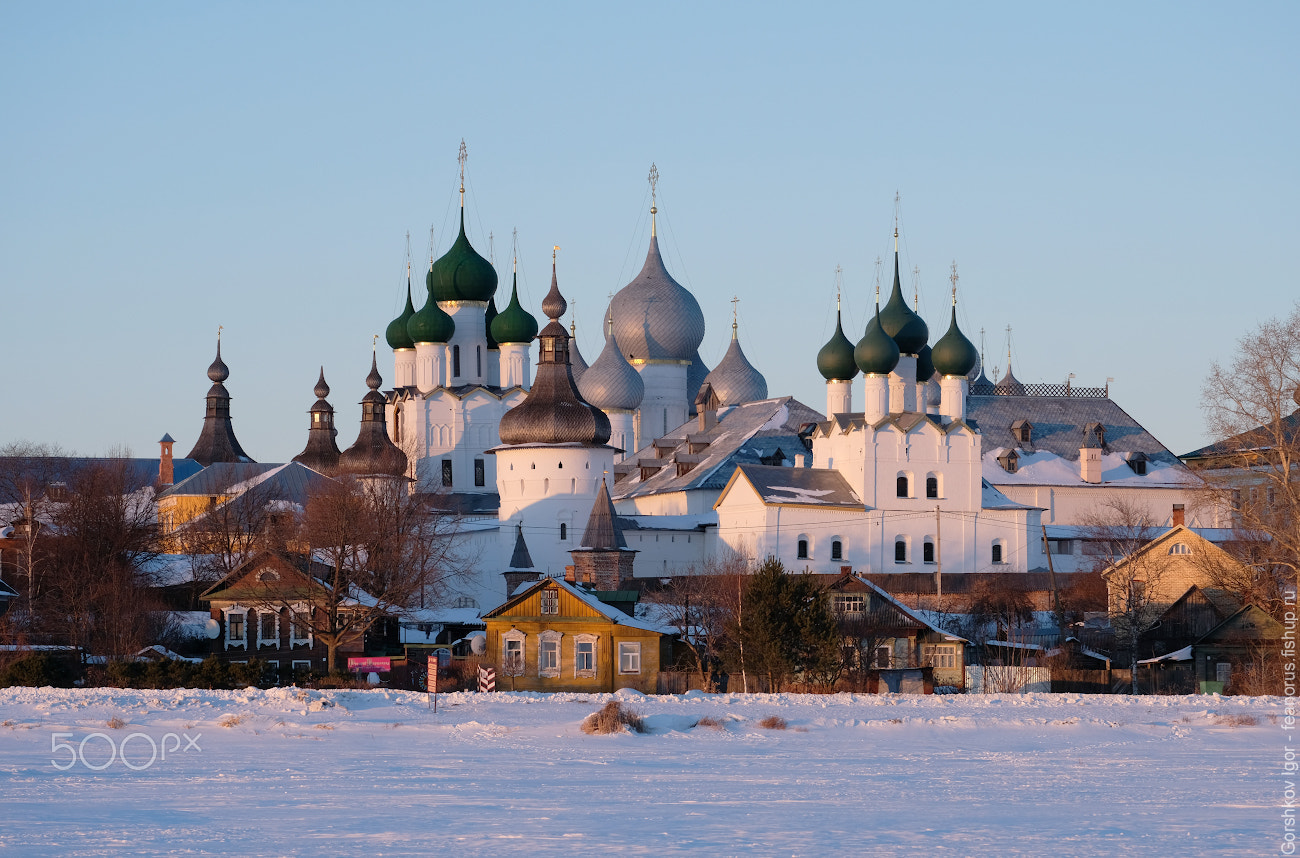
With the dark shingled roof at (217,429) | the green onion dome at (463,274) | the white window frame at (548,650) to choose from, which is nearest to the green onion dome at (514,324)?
the green onion dome at (463,274)

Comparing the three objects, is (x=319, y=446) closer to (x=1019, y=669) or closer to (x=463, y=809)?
(x=1019, y=669)

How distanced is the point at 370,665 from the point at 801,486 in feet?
75.5

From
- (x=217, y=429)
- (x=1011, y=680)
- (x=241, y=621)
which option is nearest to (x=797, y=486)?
(x=1011, y=680)

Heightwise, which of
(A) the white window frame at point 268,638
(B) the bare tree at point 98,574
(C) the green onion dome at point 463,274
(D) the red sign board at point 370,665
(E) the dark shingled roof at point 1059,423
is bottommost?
(D) the red sign board at point 370,665

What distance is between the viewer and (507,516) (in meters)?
56.2

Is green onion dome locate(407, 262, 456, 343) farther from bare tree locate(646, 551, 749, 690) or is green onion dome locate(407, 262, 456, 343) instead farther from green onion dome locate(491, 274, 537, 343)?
bare tree locate(646, 551, 749, 690)

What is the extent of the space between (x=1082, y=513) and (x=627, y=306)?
64.5 feet

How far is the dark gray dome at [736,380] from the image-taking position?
71.1 meters

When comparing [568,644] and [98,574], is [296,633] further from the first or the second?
[98,574]

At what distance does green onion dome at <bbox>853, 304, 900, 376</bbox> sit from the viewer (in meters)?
56.4

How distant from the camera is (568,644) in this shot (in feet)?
120

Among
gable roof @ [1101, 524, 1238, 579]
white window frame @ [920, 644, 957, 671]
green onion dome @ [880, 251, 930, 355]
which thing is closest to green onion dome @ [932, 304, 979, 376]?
green onion dome @ [880, 251, 930, 355]

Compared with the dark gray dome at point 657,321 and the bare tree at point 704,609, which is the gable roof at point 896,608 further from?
the dark gray dome at point 657,321

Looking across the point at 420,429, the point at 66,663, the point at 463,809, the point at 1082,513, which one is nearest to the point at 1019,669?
the point at 66,663
